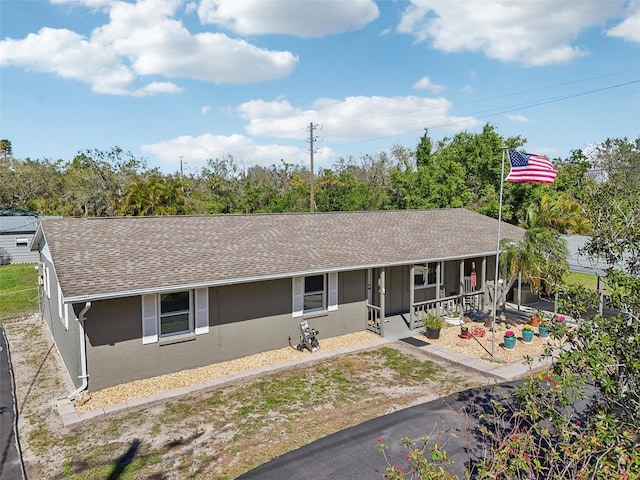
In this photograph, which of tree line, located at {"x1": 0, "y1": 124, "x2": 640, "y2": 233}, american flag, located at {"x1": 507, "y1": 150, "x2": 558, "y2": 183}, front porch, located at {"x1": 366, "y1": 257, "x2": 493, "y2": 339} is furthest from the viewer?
tree line, located at {"x1": 0, "y1": 124, "x2": 640, "y2": 233}

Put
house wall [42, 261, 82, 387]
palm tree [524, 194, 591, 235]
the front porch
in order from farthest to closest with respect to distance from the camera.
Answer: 1. palm tree [524, 194, 591, 235]
2. the front porch
3. house wall [42, 261, 82, 387]

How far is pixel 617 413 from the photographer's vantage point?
5176mm

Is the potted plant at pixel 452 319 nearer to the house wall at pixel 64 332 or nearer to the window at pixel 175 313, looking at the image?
the window at pixel 175 313

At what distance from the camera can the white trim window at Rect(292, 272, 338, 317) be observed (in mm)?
14594

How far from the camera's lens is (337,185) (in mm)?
47281

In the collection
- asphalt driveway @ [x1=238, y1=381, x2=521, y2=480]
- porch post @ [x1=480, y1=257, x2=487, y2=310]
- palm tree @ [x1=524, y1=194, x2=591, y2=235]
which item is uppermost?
palm tree @ [x1=524, y1=194, x2=591, y2=235]

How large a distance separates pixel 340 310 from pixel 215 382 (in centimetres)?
538

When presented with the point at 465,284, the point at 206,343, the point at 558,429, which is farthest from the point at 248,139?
the point at 558,429

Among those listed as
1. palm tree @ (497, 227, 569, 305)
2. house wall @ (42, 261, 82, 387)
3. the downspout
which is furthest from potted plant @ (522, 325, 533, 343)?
house wall @ (42, 261, 82, 387)

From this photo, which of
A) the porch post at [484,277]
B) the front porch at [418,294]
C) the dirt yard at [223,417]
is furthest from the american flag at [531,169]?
the dirt yard at [223,417]

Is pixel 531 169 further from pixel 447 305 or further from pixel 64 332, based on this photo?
pixel 64 332

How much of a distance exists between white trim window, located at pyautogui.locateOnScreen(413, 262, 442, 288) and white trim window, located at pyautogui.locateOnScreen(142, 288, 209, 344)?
30.0 ft

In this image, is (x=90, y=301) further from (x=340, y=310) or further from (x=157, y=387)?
(x=340, y=310)

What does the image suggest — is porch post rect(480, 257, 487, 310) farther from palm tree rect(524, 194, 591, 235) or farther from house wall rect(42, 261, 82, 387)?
house wall rect(42, 261, 82, 387)
